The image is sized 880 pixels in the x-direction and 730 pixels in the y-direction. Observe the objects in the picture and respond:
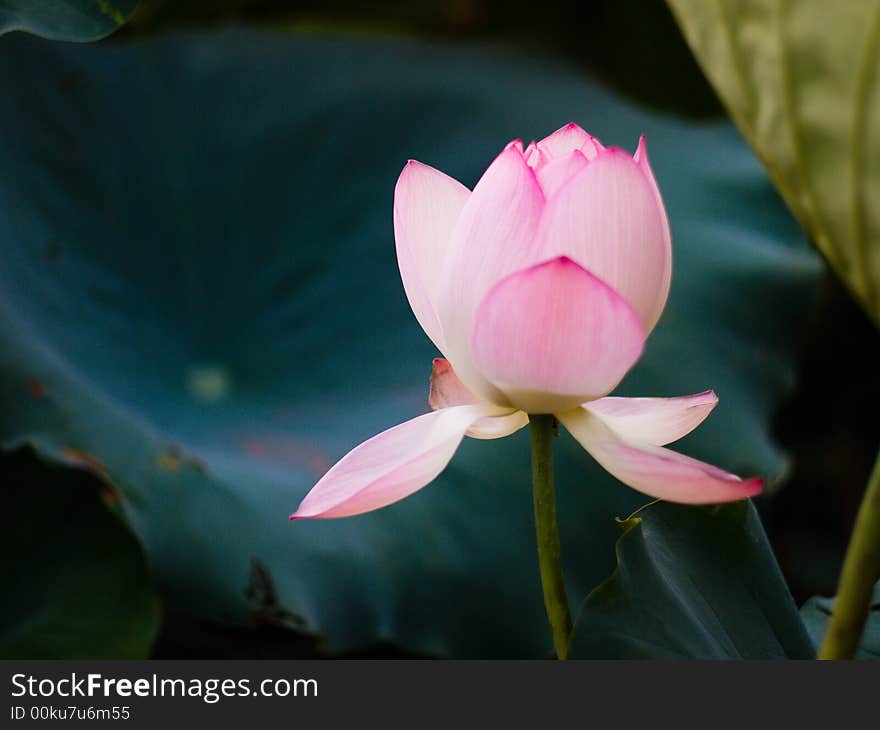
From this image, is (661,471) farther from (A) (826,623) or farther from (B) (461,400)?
(A) (826,623)

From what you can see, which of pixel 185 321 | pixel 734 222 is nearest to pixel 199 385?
pixel 185 321

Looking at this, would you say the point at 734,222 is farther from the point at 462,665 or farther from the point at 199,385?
the point at 462,665

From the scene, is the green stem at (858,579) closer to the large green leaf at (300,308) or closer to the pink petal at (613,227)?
the pink petal at (613,227)

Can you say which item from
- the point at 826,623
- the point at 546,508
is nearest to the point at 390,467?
the point at 546,508

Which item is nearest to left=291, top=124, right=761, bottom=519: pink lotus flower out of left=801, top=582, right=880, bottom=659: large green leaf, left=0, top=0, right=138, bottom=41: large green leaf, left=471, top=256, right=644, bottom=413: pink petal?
left=471, top=256, right=644, bottom=413: pink petal

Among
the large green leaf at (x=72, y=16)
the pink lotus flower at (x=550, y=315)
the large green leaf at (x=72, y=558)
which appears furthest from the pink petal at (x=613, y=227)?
the large green leaf at (x=72, y=558)

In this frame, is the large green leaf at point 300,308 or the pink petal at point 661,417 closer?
the pink petal at point 661,417
